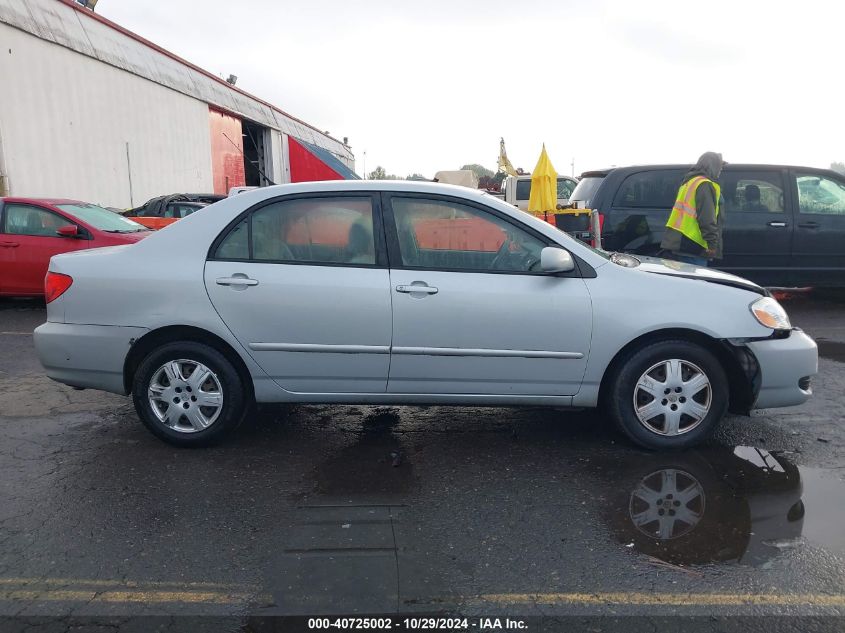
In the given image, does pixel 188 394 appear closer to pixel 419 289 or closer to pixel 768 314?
pixel 419 289

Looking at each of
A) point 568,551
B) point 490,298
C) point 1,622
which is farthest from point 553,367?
point 1,622

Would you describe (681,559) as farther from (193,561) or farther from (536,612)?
(193,561)

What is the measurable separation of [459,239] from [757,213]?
19.5 ft

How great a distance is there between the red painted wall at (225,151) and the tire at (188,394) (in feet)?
71.7

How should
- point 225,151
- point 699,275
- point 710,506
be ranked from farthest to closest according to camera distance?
point 225,151 → point 699,275 → point 710,506

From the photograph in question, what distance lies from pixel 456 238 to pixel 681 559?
217 centimetres

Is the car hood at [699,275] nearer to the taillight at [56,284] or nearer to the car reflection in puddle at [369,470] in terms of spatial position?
the car reflection in puddle at [369,470]

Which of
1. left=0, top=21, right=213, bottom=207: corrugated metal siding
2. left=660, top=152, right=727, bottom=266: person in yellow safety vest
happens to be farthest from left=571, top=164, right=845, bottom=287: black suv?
left=0, top=21, right=213, bottom=207: corrugated metal siding

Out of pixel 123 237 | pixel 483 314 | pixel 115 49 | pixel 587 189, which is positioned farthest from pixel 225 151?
pixel 483 314

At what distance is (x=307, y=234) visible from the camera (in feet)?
13.7

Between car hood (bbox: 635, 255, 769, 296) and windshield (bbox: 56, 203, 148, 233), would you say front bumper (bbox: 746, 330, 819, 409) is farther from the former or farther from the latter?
windshield (bbox: 56, 203, 148, 233)

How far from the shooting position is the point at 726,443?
14.3 feet

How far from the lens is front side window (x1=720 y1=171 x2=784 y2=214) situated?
27.8 feet

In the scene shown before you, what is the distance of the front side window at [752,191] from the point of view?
8484 millimetres
